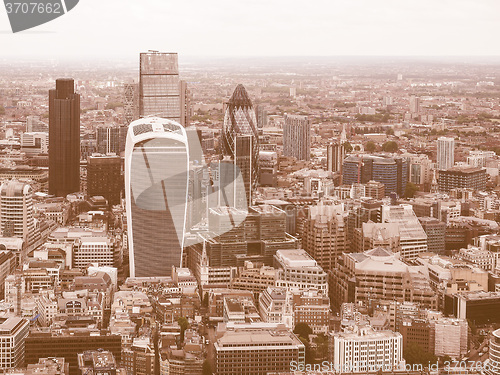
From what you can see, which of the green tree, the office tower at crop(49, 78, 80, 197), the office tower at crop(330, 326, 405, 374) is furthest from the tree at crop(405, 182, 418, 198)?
the green tree

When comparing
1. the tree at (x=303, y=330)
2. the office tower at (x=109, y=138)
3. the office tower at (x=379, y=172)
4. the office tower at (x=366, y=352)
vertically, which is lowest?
the tree at (x=303, y=330)

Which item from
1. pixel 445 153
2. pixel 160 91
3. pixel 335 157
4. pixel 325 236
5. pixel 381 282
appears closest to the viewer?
pixel 381 282

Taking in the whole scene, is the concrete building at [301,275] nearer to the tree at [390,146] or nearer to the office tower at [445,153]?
the office tower at [445,153]

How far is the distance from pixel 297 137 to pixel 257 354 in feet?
48.6

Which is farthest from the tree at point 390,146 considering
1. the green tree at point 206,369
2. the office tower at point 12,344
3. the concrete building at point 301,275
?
the office tower at point 12,344

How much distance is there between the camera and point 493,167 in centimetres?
1958

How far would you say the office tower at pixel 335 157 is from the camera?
63.6ft

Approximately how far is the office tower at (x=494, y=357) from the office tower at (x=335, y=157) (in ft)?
36.1

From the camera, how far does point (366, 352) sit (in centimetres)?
808

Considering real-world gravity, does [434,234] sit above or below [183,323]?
above

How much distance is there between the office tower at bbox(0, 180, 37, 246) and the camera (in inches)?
502

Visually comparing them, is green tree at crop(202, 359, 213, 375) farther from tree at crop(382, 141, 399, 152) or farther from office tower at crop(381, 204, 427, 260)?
tree at crop(382, 141, 399, 152)

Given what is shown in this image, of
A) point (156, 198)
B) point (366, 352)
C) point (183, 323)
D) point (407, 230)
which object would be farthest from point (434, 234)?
point (366, 352)

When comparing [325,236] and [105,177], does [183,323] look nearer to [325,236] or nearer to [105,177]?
[325,236]
